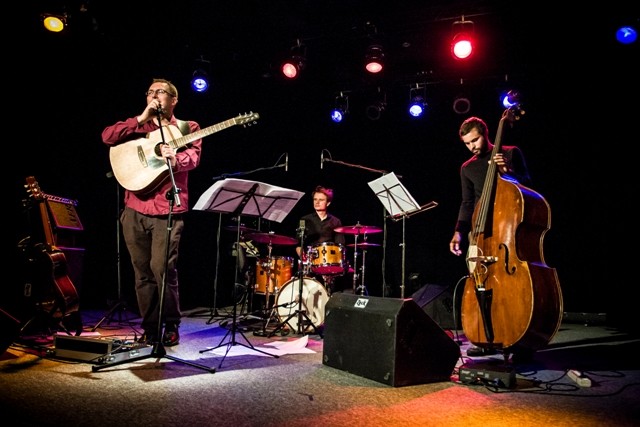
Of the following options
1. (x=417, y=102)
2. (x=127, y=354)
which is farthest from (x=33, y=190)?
(x=417, y=102)

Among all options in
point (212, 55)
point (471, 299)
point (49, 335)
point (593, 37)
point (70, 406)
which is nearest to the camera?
point (70, 406)

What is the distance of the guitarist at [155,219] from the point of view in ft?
12.6

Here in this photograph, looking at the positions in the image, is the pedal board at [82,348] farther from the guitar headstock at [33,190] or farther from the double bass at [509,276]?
the double bass at [509,276]

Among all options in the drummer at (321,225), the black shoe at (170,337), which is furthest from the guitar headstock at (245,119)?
the drummer at (321,225)

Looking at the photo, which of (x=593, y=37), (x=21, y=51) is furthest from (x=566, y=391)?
(x=21, y=51)

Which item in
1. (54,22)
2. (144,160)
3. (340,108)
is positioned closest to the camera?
(144,160)

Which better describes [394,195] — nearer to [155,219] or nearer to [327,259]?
[327,259]

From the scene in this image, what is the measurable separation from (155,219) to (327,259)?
8.06 ft

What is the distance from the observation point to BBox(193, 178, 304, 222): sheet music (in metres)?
3.64

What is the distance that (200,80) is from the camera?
268 inches

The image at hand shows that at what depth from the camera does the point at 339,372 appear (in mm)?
3342

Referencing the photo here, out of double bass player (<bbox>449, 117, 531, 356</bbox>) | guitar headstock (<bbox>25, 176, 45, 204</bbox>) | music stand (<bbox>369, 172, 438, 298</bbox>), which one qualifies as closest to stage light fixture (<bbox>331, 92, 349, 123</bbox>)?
music stand (<bbox>369, 172, 438, 298</bbox>)

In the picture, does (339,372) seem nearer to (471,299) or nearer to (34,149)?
(471,299)

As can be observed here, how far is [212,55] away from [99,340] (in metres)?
5.12
